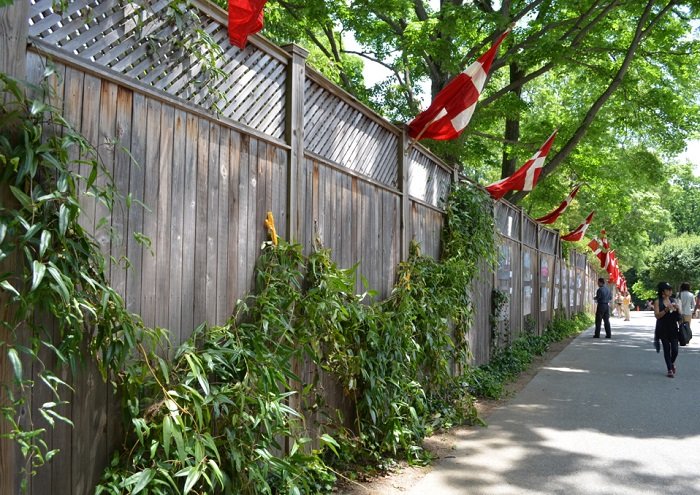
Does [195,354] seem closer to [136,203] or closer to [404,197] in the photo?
[136,203]

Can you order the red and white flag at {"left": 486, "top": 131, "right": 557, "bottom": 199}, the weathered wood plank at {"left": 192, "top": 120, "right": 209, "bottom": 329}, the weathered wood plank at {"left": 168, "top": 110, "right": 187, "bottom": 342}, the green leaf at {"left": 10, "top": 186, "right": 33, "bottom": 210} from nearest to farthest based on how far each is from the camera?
the green leaf at {"left": 10, "top": 186, "right": 33, "bottom": 210}, the weathered wood plank at {"left": 168, "top": 110, "right": 187, "bottom": 342}, the weathered wood plank at {"left": 192, "top": 120, "right": 209, "bottom": 329}, the red and white flag at {"left": 486, "top": 131, "right": 557, "bottom": 199}

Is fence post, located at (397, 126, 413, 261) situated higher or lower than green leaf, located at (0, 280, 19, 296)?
higher

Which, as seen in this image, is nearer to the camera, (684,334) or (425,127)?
(425,127)

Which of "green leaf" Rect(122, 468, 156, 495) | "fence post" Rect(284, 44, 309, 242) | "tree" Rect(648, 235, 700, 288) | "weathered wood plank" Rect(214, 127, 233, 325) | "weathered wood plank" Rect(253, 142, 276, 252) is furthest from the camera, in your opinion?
"tree" Rect(648, 235, 700, 288)

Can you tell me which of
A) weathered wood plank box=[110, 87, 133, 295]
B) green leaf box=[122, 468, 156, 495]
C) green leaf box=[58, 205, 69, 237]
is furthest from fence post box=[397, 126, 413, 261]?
green leaf box=[58, 205, 69, 237]

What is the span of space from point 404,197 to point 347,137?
1.37 m

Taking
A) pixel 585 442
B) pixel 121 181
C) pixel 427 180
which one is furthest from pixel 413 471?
pixel 427 180

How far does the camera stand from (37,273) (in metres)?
2.44

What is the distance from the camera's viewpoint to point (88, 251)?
2.78 metres

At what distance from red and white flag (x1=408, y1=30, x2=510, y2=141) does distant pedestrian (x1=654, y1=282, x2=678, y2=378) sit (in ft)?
17.8

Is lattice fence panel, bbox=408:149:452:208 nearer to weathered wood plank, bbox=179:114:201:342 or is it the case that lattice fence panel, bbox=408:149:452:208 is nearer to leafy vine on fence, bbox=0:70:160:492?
weathered wood plank, bbox=179:114:201:342

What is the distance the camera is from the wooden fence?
2.90 metres

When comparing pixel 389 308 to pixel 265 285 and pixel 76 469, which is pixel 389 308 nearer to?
pixel 265 285

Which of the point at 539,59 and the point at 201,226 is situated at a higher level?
the point at 539,59
